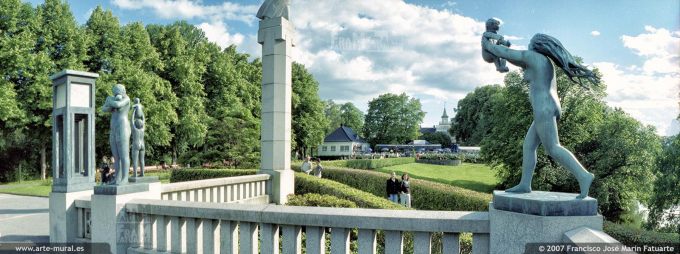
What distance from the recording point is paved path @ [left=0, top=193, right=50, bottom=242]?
817cm

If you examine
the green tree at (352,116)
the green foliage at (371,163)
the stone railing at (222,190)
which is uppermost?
the green tree at (352,116)

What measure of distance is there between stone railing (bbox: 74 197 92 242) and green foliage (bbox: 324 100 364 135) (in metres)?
92.2

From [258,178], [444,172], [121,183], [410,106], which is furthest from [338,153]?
[121,183]

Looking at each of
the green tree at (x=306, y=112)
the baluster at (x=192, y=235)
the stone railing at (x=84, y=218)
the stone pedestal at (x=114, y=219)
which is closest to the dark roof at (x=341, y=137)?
the green tree at (x=306, y=112)

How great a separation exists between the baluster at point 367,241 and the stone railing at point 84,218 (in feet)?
15.7

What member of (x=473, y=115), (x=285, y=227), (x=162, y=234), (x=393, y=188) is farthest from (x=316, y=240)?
(x=473, y=115)

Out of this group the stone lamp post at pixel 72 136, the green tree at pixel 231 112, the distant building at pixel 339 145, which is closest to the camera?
the stone lamp post at pixel 72 136

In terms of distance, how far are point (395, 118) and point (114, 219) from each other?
8341 cm

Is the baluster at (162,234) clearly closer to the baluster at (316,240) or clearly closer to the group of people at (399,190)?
the baluster at (316,240)

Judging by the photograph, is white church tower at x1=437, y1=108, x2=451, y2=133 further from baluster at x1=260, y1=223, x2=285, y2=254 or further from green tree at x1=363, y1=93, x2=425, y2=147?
baluster at x1=260, y1=223, x2=285, y2=254

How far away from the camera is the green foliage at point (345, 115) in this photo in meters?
100

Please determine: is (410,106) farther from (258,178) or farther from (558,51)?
(558,51)

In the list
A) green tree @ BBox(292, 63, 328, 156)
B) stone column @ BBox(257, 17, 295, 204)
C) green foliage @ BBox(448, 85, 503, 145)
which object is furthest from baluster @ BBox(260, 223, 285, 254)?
green foliage @ BBox(448, 85, 503, 145)

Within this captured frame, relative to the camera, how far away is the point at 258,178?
1241cm
